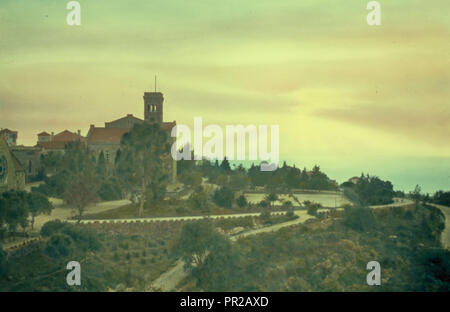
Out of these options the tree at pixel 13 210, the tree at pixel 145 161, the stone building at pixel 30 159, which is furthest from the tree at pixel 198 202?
the stone building at pixel 30 159

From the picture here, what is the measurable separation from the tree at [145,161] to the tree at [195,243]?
1320cm

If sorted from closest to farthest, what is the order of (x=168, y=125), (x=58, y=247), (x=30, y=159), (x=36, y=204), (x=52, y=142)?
(x=58, y=247) → (x=36, y=204) → (x=30, y=159) → (x=52, y=142) → (x=168, y=125)

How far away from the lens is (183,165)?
49.8 m

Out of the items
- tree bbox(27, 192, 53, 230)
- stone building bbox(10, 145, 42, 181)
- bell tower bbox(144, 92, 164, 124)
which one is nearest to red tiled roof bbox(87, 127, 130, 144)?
bell tower bbox(144, 92, 164, 124)

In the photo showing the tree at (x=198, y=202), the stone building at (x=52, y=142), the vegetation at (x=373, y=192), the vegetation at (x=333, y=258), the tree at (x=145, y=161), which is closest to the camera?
the vegetation at (x=333, y=258)

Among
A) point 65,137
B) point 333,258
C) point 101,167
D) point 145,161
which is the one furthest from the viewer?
point 65,137

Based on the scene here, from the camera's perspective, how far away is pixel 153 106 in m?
44.8

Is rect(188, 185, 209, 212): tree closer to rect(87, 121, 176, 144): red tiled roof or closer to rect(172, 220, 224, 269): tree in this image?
rect(172, 220, 224, 269): tree

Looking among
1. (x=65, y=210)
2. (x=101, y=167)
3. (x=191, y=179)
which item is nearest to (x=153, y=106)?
(x=101, y=167)

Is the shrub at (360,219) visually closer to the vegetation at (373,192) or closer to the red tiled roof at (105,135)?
the vegetation at (373,192)

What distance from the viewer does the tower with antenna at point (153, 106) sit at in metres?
42.6

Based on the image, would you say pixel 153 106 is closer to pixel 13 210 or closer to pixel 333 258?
pixel 13 210

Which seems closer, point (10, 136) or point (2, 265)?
point (2, 265)

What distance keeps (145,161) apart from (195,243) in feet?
51.6
